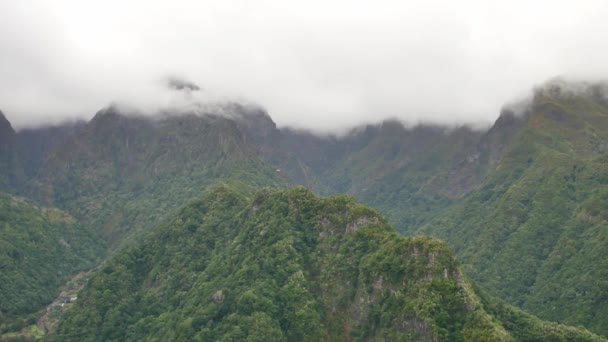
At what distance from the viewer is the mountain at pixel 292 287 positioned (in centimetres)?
12512

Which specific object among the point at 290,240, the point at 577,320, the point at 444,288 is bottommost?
the point at 577,320

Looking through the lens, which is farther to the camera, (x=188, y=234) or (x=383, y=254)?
(x=188, y=234)

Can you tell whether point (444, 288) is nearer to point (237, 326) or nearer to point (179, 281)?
point (237, 326)

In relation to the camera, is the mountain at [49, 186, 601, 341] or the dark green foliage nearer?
the mountain at [49, 186, 601, 341]

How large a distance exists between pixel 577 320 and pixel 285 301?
102814 millimetres

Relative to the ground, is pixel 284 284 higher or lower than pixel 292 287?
higher

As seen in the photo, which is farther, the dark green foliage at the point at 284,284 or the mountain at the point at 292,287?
the dark green foliage at the point at 284,284

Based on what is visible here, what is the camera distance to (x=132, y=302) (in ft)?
591

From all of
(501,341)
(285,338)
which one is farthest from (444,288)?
(285,338)

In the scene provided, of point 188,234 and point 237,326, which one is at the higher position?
point 188,234

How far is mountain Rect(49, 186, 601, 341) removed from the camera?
12512 cm

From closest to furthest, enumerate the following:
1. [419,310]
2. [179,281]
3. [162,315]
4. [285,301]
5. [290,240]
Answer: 1. [419,310]
2. [285,301]
3. [290,240]
4. [162,315]
5. [179,281]

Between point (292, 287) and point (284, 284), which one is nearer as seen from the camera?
point (292, 287)

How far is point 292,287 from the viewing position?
144750mm
